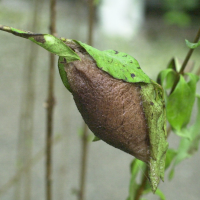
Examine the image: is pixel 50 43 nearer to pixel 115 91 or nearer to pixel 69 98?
pixel 115 91

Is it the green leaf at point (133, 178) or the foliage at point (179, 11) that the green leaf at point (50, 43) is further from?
the foliage at point (179, 11)

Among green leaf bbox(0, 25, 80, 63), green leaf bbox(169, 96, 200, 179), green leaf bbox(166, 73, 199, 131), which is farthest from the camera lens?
green leaf bbox(169, 96, 200, 179)

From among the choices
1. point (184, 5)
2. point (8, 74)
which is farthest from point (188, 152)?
point (184, 5)

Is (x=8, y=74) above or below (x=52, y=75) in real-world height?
below

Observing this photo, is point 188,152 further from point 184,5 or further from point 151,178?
point 184,5

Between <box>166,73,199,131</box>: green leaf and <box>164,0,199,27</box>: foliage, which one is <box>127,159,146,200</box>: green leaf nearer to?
<box>166,73,199,131</box>: green leaf

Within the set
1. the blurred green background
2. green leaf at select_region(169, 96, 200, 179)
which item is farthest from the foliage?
green leaf at select_region(169, 96, 200, 179)

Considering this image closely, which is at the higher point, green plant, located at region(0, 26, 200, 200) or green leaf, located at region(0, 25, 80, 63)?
green leaf, located at region(0, 25, 80, 63)
